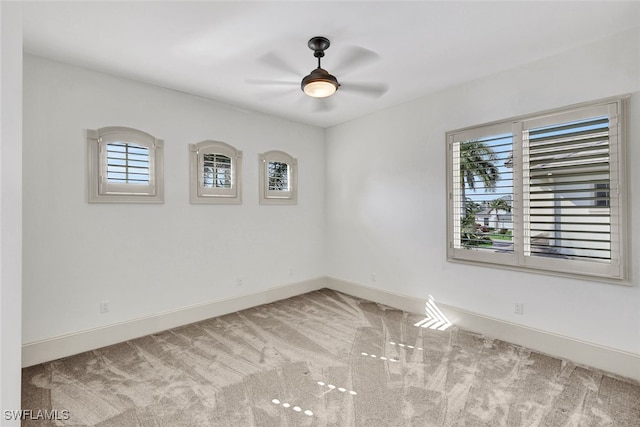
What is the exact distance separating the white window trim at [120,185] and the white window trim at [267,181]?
1390 mm

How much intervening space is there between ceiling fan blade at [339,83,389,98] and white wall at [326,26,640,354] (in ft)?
2.04

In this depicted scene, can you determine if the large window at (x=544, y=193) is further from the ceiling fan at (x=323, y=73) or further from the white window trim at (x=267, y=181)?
the white window trim at (x=267, y=181)

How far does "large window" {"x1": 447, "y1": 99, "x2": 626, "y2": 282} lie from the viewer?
103 inches

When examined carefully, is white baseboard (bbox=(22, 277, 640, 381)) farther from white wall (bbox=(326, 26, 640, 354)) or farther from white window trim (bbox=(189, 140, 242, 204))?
white window trim (bbox=(189, 140, 242, 204))

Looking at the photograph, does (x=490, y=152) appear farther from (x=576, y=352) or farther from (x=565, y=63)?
(x=576, y=352)

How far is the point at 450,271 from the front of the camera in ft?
12.1

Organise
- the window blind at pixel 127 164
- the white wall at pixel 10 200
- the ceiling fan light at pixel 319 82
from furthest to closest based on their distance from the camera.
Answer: the window blind at pixel 127 164, the ceiling fan light at pixel 319 82, the white wall at pixel 10 200

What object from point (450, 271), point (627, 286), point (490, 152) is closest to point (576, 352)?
point (627, 286)

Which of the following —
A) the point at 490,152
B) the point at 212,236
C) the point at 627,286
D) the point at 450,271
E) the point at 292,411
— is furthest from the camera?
the point at 212,236

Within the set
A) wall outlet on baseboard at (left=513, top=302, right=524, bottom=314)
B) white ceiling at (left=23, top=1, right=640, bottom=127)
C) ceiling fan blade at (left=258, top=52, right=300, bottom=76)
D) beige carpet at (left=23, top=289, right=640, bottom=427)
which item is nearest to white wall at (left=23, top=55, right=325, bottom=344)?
white ceiling at (left=23, top=1, right=640, bottom=127)

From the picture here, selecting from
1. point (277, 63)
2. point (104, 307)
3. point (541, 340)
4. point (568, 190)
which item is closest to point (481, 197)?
point (568, 190)

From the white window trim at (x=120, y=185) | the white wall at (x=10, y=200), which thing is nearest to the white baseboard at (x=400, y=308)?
the white window trim at (x=120, y=185)

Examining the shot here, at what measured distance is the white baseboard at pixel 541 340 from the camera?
2557 mm

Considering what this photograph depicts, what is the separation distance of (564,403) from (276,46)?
12.0ft
